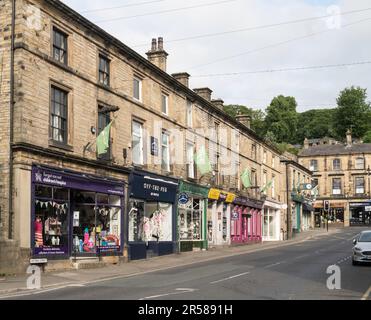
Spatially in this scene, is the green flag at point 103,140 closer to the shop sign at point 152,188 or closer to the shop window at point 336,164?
the shop sign at point 152,188

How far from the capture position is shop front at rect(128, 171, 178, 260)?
2867 centimetres

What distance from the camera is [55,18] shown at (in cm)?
2308

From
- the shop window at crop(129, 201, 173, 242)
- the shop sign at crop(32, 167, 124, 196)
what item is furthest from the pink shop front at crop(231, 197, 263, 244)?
the shop sign at crop(32, 167, 124, 196)

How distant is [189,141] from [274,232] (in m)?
26.3

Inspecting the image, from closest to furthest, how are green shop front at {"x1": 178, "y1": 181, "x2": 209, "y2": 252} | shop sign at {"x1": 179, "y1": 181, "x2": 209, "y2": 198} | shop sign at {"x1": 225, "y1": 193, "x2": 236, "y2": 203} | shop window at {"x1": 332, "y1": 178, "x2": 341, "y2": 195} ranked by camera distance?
green shop front at {"x1": 178, "y1": 181, "x2": 209, "y2": 252} → shop sign at {"x1": 179, "y1": 181, "x2": 209, "y2": 198} → shop sign at {"x1": 225, "y1": 193, "x2": 236, "y2": 203} → shop window at {"x1": 332, "y1": 178, "x2": 341, "y2": 195}

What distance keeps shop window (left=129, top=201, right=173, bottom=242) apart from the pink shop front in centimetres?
1107

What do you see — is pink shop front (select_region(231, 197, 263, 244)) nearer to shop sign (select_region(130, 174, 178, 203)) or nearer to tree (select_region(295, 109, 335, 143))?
shop sign (select_region(130, 174, 178, 203))

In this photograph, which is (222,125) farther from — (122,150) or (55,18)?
(55,18)

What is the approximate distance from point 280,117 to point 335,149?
15843 mm

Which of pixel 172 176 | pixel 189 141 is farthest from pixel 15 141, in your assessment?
pixel 189 141

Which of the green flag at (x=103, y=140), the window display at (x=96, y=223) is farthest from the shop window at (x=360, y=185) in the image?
the green flag at (x=103, y=140)

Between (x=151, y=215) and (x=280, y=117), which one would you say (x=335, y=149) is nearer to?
(x=280, y=117)

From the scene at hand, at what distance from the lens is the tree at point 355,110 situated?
11125 cm
